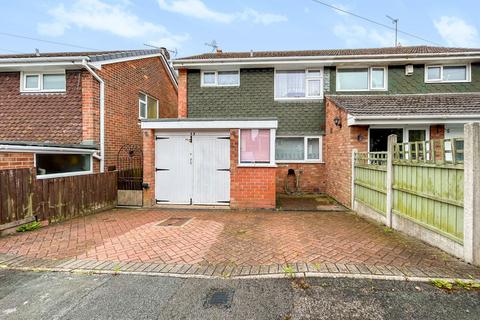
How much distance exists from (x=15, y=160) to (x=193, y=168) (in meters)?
4.27

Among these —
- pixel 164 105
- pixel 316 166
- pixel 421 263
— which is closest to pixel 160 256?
pixel 421 263

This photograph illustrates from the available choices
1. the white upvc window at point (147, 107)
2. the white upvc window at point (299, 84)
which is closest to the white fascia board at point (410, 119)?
the white upvc window at point (299, 84)

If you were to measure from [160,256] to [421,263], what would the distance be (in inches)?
160

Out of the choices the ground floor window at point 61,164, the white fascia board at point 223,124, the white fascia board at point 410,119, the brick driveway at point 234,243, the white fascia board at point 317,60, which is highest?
the white fascia board at point 317,60

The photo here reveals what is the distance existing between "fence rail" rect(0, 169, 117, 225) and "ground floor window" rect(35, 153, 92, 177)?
0.34m

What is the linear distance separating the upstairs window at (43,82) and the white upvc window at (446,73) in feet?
47.5

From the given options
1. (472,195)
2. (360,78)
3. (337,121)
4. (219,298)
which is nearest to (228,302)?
(219,298)

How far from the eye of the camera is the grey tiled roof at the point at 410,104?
793 cm

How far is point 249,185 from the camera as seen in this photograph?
772 centimetres

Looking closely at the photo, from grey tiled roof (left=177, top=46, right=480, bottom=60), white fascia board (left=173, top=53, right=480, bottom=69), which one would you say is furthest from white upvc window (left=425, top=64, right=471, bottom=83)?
grey tiled roof (left=177, top=46, right=480, bottom=60)

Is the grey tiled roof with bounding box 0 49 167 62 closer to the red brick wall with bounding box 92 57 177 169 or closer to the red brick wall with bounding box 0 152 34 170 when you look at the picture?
the red brick wall with bounding box 92 57 177 169

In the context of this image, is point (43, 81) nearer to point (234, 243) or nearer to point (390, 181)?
point (234, 243)

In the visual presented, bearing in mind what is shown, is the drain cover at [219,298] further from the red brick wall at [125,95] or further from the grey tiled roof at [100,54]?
the grey tiled roof at [100,54]

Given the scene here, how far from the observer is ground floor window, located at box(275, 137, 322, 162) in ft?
35.2
